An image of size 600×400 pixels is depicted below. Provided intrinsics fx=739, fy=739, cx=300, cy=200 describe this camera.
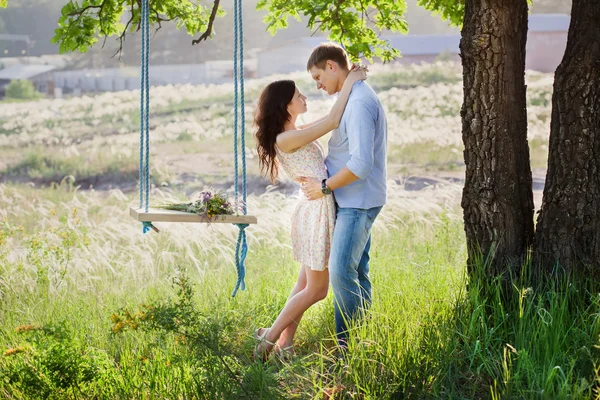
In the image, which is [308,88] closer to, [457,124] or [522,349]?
[457,124]

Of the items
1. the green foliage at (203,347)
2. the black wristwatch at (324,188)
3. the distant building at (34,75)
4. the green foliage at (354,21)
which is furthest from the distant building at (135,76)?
the green foliage at (203,347)

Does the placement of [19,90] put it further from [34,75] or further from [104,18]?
[104,18]

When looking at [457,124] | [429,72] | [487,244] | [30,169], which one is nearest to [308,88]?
[429,72]

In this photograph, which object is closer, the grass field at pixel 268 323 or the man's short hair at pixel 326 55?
the grass field at pixel 268 323

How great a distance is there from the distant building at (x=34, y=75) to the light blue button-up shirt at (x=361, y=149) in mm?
21841

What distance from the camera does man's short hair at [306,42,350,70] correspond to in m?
3.66

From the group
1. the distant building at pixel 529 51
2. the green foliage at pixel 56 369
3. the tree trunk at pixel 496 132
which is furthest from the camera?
the distant building at pixel 529 51

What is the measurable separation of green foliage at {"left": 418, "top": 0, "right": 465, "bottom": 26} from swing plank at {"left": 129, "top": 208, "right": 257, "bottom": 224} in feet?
7.51

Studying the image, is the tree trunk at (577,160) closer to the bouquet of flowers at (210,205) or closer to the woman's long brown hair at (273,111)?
the woman's long brown hair at (273,111)

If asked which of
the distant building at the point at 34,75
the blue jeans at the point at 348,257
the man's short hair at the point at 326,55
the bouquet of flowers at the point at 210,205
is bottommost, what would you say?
the blue jeans at the point at 348,257

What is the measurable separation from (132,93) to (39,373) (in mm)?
19336

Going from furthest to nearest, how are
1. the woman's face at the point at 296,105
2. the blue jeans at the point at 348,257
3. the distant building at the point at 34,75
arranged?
the distant building at the point at 34,75
the woman's face at the point at 296,105
the blue jeans at the point at 348,257

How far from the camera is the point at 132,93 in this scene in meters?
22.0

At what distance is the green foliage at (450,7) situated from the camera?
507cm
